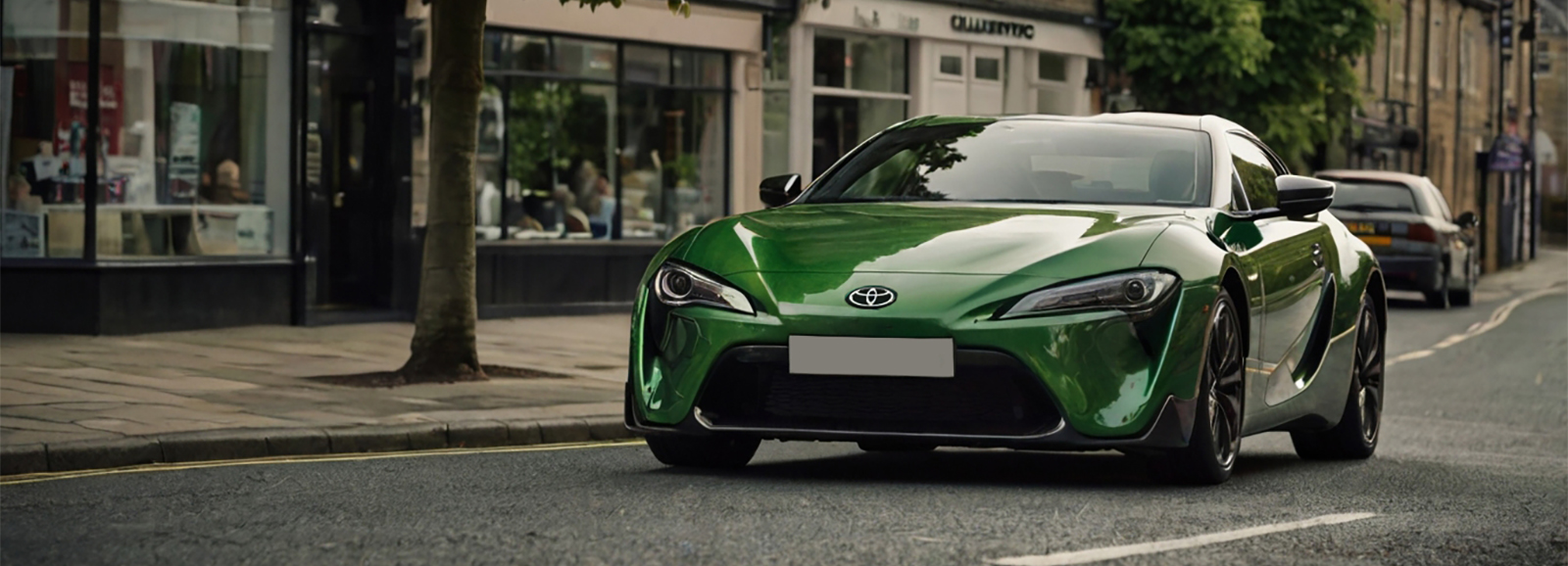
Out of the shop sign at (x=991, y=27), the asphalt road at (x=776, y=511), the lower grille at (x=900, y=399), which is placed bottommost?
the asphalt road at (x=776, y=511)

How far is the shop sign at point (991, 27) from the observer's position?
92.5 feet

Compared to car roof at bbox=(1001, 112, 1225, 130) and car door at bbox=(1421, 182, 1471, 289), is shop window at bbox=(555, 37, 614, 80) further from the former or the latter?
car roof at bbox=(1001, 112, 1225, 130)

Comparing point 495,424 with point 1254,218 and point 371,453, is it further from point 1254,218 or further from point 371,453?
point 1254,218

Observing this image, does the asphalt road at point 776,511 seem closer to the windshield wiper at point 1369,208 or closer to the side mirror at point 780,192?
the side mirror at point 780,192

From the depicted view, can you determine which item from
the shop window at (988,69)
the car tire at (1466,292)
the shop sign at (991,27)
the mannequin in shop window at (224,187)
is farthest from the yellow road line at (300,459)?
the car tire at (1466,292)

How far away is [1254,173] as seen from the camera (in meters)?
9.34

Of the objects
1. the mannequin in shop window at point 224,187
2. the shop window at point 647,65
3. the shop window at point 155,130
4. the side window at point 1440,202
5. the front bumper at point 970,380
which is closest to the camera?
the front bumper at point 970,380

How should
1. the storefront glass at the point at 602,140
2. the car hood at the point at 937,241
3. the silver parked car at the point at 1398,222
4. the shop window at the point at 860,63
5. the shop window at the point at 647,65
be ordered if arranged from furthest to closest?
the silver parked car at the point at 1398,222
the shop window at the point at 860,63
the shop window at the point at 647,65
the storefront glass at the point at 602,140
the car hood at the point at 937,241

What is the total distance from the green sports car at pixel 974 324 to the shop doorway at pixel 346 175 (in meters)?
11.3

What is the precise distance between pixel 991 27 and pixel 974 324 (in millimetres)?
21861

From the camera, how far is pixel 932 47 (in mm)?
27922

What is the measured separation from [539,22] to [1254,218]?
13287 millimetres

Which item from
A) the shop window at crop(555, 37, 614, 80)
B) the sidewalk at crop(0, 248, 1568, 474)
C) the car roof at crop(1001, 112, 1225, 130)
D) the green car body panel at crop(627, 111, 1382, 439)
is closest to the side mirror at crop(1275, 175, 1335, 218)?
the car roof at crop(1001, 112, 1225, 130)

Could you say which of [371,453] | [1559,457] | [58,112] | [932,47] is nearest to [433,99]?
[371,453]
